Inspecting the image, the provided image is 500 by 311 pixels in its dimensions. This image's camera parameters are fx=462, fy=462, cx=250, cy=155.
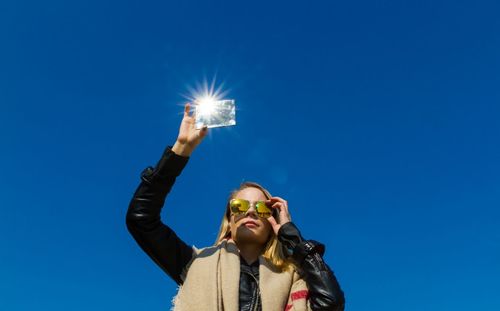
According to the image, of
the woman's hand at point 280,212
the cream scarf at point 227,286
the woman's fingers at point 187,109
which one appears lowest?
the cream scarf at point 227,286

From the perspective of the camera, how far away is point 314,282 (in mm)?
5238

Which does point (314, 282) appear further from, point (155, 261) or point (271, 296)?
point (155, 261)

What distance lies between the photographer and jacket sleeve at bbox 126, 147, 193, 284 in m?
5.65

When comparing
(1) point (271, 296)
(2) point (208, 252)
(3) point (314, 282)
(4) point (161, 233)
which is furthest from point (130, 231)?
(3) point (314, 282)

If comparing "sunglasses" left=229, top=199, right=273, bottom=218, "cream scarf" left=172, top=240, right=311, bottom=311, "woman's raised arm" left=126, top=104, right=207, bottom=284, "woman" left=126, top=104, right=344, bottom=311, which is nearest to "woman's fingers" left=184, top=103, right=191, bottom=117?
"woman" left=126, top=104, right=344, bottom=311

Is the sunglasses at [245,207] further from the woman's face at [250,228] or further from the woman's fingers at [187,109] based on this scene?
the woman's fingers at [187,109]

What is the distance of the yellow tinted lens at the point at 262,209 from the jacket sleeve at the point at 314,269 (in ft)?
1.27

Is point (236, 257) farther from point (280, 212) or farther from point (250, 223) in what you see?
point (280, 212)

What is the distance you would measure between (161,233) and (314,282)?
76.9 inches

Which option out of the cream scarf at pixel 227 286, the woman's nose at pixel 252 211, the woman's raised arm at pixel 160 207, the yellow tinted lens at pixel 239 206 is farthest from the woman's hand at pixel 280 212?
the woman's raised arm at pixel 160 207

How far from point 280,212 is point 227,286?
4.45ft

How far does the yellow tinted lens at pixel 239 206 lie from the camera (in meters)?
6.22

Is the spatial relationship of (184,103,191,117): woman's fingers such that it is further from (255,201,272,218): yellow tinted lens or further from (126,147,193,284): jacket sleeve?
(255,201,272,218): yellow tinted lens

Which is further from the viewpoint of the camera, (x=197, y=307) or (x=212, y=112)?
(x=212, y=112)
